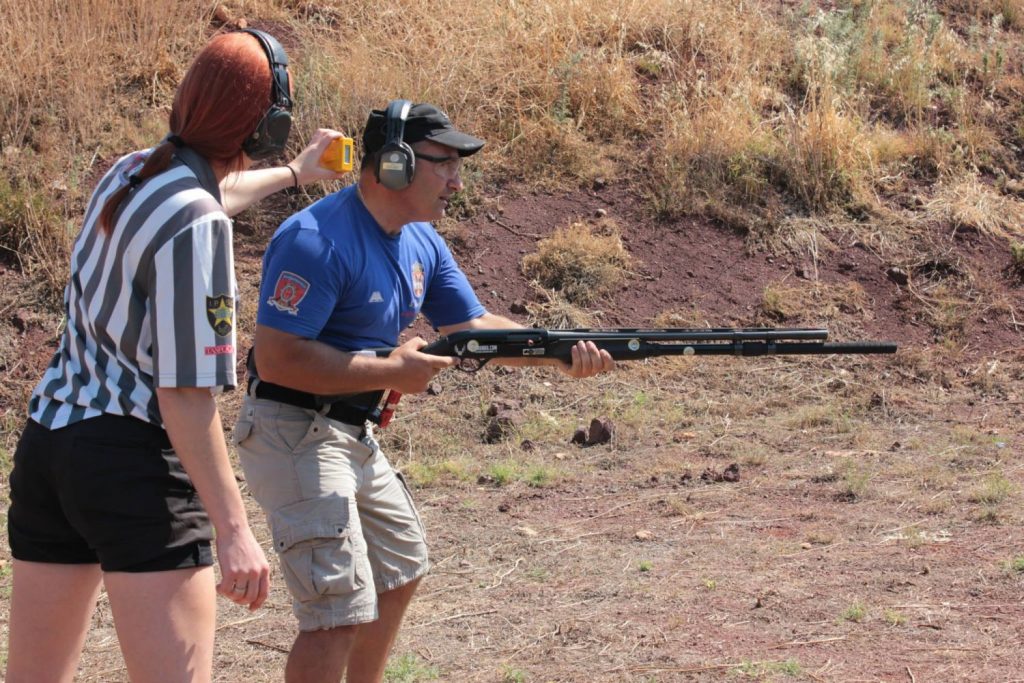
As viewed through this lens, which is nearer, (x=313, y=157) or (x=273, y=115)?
(x=273, y=115)

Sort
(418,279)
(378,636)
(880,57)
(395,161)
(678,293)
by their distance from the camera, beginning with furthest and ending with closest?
(880,57) < (678,293) < (418,279) < (378,636) < (395,161)

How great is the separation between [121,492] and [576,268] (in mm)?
6557

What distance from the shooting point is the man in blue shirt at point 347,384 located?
357 cm

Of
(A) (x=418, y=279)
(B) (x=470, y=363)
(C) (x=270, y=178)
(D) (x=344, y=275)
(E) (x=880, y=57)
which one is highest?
(C) (x=270, y=178)

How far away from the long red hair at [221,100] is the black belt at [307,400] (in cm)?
102

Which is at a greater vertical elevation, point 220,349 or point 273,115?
point 273,115

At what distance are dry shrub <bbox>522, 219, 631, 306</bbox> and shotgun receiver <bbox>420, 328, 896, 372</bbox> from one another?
181 inches

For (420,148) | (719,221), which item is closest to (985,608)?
(420,148)

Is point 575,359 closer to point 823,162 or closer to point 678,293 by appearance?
point 678,293

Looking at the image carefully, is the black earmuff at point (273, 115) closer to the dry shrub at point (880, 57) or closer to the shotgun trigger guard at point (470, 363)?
the shotgun trigger guard at point (470, 363)

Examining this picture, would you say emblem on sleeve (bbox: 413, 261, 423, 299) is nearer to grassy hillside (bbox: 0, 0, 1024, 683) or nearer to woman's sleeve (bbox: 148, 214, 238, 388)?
woman's sleeve (bbox: 148, 214, 238, 388)

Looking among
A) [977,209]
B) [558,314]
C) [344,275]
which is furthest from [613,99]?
[344,275]

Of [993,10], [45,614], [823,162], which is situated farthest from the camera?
[993,10]

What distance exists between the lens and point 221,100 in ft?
9.34
